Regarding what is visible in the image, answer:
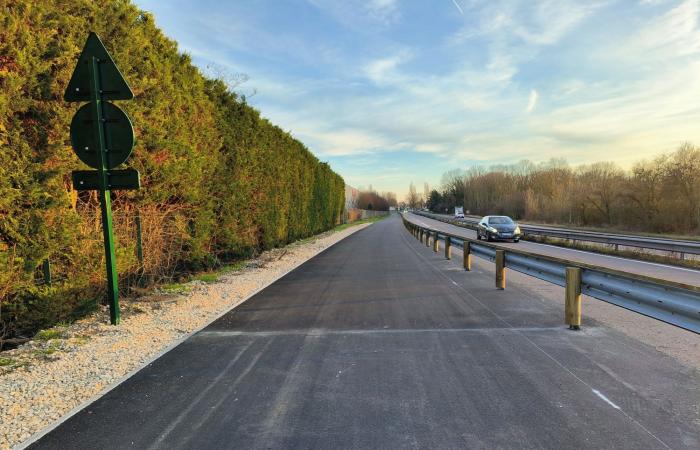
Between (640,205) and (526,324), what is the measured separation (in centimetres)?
3703

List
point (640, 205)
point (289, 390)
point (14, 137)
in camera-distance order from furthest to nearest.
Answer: point (640, 205), point (14, 137), point (289, 390)

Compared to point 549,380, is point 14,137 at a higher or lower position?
higher

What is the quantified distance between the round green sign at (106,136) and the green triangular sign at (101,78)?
0.53ft

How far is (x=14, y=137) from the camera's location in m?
5.00

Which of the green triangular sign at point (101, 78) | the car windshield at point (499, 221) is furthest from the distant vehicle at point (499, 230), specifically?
the green triangular sign at point (101, 78)

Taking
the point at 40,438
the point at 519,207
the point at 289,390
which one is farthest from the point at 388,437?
the point at 519,207

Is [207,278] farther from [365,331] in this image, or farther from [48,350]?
[365,331]

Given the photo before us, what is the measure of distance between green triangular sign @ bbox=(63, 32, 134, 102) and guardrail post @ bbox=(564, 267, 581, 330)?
21.9ft

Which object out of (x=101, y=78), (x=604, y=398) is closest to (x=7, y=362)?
(x=101, y=78)

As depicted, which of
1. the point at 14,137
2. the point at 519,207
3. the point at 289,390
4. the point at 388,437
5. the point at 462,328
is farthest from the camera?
the point at 519,207

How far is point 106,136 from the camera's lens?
5848mm

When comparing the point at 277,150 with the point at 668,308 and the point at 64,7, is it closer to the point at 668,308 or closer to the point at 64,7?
the point at 64,7

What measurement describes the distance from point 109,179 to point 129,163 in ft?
5.89

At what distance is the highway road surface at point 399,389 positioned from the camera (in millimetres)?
2996
